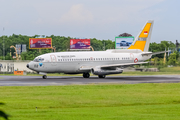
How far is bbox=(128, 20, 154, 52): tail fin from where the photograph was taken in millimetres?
58219

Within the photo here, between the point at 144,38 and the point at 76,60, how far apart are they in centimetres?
1599

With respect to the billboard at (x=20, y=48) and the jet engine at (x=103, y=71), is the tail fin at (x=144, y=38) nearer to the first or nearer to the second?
the jet engine at (x=103, y=71)

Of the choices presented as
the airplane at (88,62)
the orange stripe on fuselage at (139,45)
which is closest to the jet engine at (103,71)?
the airplane at (88,62)

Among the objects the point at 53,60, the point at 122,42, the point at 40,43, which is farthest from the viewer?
the point at 40,43

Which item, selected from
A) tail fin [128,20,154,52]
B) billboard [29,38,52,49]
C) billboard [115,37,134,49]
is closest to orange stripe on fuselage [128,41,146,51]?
tail fin [128,20,154,52]

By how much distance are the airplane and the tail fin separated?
107cm

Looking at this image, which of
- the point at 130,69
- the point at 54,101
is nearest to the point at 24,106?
the point at 54,101

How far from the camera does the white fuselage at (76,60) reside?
46.6m

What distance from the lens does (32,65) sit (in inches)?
1812

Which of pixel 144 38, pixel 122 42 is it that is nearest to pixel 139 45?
pixel 144 38

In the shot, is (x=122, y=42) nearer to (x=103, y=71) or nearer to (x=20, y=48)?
(x=20, y=48)

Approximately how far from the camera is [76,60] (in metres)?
49.3

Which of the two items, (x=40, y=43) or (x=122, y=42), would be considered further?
(x=40, y=43)

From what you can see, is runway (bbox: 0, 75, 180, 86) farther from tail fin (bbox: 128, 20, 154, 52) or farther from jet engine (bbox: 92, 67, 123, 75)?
tail fin (bbox: 128, 20, 154, 52)
